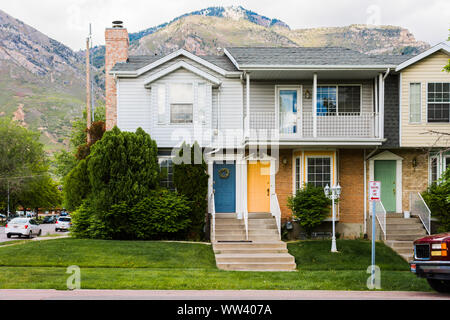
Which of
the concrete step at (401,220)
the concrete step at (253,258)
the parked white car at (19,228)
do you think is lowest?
the parked white car at (19,228)

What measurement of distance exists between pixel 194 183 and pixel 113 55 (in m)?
7.78

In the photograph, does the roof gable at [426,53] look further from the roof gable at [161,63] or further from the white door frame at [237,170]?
the white door frame at [237,170]

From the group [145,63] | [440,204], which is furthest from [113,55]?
[440,204]

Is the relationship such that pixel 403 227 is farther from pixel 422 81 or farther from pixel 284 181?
pixel 422 81

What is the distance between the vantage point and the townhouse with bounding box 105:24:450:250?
20.8 metres

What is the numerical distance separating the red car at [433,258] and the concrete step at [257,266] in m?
5.13

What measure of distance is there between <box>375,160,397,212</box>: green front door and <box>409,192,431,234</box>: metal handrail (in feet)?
2.31

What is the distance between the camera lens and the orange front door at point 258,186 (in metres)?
21.6

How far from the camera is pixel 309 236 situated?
20.8 metres

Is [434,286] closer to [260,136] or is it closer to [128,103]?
[260,136]

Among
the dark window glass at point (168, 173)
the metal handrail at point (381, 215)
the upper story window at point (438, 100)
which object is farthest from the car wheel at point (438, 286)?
the dark window glass at point (168, 173)

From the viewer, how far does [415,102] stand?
69.1 feet

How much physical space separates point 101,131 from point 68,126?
16910 cm

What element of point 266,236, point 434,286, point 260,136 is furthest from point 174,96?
point 434,286
